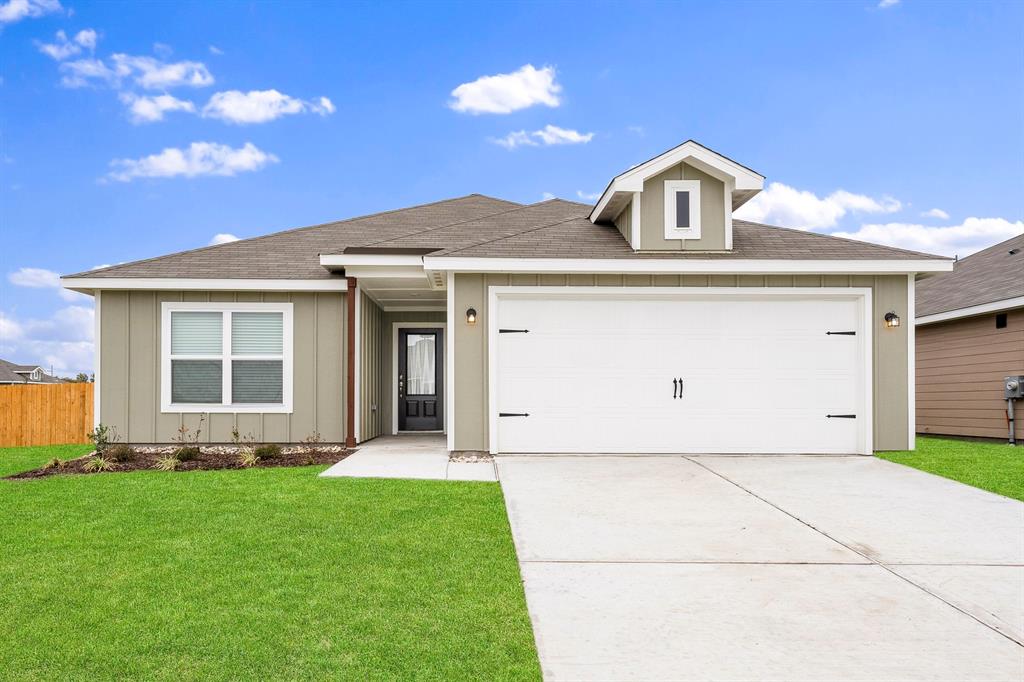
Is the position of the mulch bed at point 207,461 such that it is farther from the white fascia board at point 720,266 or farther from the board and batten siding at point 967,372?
the board and batten siding at point 967,372

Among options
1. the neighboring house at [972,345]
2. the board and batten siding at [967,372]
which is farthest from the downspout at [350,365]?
the board and batten siding at [967,372]

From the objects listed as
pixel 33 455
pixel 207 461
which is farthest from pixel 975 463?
pixel 33 455

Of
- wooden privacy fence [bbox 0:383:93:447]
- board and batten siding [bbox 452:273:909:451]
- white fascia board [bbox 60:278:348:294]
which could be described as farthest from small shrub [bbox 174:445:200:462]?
wooden privacy fence [bbox 0:383:93:447]

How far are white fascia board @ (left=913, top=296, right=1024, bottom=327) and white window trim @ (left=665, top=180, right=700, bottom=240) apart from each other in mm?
6337

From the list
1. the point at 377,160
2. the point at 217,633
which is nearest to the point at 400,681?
the point at 217,633

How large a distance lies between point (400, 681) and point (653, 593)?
160cm

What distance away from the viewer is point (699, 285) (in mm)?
8852

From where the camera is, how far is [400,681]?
258cm

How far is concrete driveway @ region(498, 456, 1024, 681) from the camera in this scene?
286 centimetres

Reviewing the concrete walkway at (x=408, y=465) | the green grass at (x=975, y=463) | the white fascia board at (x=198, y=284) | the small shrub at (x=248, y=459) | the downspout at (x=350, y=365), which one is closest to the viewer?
the green grass at (x=975, y=463)

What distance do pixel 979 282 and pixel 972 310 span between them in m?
1.77

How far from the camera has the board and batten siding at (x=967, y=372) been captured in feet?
39.1

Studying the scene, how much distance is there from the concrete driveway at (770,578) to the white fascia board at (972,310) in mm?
6318

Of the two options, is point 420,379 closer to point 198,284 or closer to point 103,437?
point 198,284
